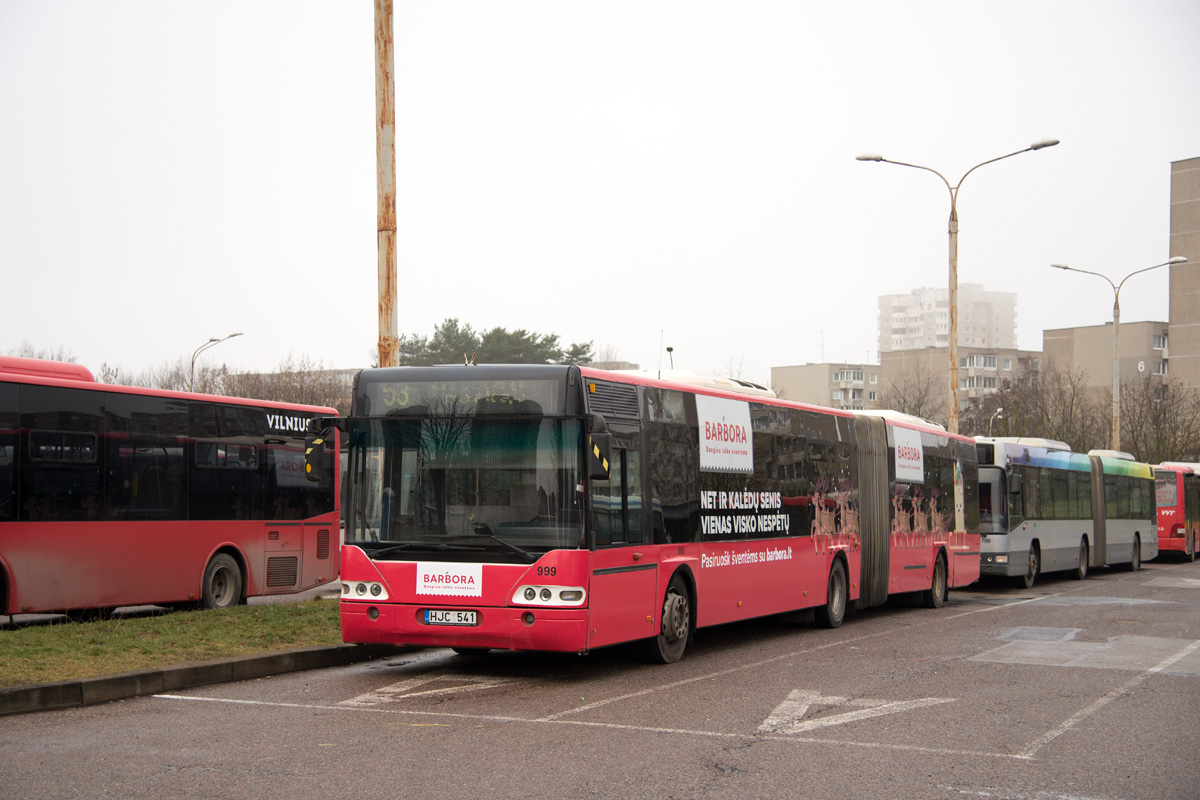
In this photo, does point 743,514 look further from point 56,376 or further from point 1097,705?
point 56,376

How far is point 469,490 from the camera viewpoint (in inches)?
437

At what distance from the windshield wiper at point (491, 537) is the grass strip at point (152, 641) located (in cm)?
279

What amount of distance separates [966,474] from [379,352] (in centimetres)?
1364

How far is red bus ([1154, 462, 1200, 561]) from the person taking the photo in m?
39.9

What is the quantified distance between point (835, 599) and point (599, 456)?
25.7 feet

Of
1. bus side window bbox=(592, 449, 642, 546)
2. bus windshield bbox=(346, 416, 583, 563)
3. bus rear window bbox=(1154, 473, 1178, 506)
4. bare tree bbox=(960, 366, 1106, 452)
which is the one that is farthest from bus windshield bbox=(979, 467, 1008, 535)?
bare tree bbox=(960, 366, 1106, 452)

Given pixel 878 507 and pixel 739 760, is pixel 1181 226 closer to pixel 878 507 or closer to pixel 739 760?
pixel 878 507

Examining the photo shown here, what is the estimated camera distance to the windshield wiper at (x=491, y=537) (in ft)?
35.9

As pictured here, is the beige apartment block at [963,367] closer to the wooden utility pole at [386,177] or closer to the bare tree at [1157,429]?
the bare tree at [1157,429]

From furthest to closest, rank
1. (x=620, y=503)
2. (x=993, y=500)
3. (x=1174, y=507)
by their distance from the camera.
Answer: (x=1174, y=507) < (x=993, y=500) < (x=620, y=503)

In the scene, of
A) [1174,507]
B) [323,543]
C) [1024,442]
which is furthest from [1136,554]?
[323,543]

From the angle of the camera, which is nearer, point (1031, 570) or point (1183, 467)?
point (1031, 570)

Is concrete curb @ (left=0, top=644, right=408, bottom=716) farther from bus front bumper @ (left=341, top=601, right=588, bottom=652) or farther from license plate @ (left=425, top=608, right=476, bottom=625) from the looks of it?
license plate @ (left=425, top=608, right=476, bottom=625)

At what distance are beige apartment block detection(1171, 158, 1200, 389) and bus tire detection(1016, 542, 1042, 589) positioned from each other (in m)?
71.8
